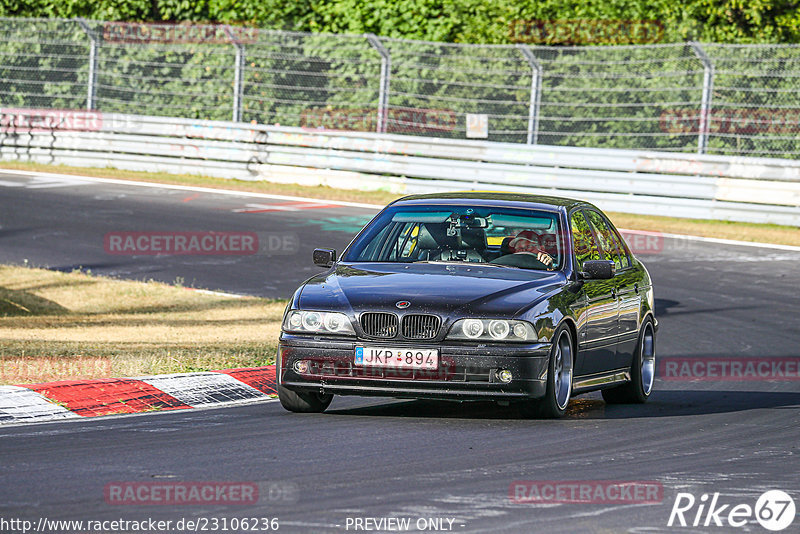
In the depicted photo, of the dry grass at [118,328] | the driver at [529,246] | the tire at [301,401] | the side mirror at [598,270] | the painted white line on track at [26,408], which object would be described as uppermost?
the driver at [529,246]

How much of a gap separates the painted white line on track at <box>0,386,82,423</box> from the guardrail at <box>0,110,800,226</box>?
612 inches

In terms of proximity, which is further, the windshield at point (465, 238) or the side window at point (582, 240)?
the side window at point (582, 240)

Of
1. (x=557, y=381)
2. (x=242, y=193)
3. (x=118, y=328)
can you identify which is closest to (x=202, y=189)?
(x=242, y=193)

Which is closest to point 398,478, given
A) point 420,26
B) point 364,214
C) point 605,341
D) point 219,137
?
point 605,341

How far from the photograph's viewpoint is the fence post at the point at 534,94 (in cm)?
2453

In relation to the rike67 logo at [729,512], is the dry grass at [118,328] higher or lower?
lower

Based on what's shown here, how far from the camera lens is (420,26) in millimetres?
31625

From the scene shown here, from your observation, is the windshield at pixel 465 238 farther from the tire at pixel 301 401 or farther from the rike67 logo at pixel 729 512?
the rike67 logo at pixel 729 512

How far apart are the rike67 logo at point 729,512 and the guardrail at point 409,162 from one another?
16275 mm

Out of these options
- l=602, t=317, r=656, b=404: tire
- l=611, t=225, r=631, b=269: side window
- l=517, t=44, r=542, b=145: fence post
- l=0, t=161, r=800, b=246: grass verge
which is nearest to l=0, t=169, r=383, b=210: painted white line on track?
l=0, t=161, r=800, b=246: grass verge

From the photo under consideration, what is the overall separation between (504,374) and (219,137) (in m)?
19.7

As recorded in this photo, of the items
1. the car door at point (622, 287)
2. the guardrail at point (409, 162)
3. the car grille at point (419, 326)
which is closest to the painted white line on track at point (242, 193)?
the guardrail at point (409, 162)

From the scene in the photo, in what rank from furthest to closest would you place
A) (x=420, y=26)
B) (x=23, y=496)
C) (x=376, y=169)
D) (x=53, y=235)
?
(x=420, y=26) → (x=376, y=169) → (x=53, y=235) → (x=23, y=496)

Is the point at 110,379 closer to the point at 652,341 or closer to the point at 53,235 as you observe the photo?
the point at 652,341
